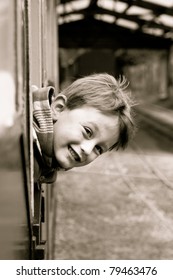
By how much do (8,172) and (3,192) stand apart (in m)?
0.06

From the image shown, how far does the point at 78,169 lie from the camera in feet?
26.7

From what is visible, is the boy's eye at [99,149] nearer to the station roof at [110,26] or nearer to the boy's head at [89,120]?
the boy's head at [89,120]

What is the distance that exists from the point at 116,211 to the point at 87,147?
4.13 m

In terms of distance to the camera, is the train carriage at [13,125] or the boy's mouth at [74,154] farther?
the boy's mouth at [74,154]

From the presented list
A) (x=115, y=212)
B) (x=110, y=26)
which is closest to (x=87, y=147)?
(x=115, y=212)

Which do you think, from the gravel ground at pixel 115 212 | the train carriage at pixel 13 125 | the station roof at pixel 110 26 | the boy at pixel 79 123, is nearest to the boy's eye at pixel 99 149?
the boy at pixel 79 123

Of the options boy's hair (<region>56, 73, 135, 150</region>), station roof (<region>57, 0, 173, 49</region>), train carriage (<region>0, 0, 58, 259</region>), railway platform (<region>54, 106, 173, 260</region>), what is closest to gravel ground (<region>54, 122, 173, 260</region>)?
railway platform (<region>54, 106, 173, 260</region>)

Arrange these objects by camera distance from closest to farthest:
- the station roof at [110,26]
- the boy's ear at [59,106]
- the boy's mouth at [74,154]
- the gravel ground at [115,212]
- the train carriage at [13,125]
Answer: the train carriage at [13,125], the boy's mouth at [74,154], the boy's ear at [59,106], the gravel ground at [115,212], the station roof at [110,26]

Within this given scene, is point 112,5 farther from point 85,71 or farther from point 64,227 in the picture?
point 64,227

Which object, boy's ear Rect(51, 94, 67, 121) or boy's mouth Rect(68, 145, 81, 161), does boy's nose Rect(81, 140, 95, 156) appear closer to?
boy's mouth Rect(68, 145, 81, 161)

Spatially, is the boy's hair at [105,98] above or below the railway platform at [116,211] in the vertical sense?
above

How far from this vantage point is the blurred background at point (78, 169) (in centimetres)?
80

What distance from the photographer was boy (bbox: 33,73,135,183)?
4.74 feet

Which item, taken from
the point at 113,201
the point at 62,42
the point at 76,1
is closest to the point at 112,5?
the point at 76,1
